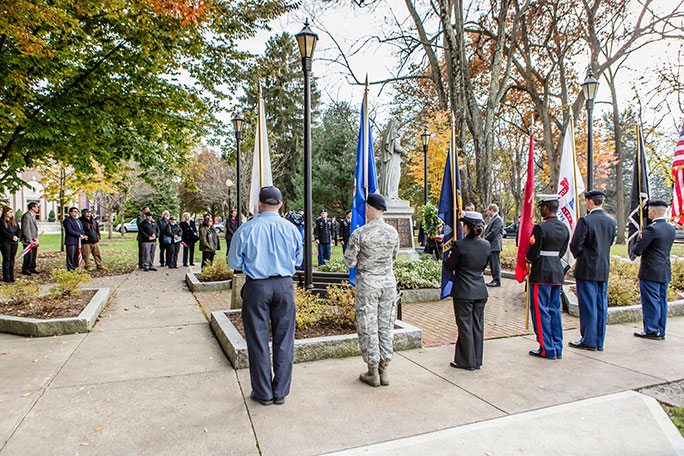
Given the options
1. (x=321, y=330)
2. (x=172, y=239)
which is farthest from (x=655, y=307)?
(x=172, y=239)

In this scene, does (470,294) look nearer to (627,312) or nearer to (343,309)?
(343,309)

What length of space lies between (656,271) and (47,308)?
9.90 meters

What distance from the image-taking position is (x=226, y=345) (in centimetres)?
559

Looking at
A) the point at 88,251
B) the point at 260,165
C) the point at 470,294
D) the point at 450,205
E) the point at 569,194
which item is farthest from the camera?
the point at 88,251

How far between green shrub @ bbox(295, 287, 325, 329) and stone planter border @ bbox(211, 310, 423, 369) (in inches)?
19.1

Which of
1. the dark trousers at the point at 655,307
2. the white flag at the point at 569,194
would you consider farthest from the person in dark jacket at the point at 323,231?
the dark trousers at the point at 655,307

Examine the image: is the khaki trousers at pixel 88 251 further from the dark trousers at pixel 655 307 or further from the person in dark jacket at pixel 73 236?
the dark trousers at pixel 655 307

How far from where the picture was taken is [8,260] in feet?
38.6

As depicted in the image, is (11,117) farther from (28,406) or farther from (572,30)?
(572,30)

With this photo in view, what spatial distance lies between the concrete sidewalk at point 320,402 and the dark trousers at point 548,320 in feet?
0.71

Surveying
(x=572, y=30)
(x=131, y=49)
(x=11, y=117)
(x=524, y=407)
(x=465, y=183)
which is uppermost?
(x=572, y=30)

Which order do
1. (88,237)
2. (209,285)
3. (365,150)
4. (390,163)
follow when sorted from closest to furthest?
1. (365,150)
2. (209,285)
3. (88,237)
4. (390,163)

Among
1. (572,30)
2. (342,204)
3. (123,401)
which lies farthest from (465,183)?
(342,204)

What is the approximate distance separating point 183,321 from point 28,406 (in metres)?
3.52
